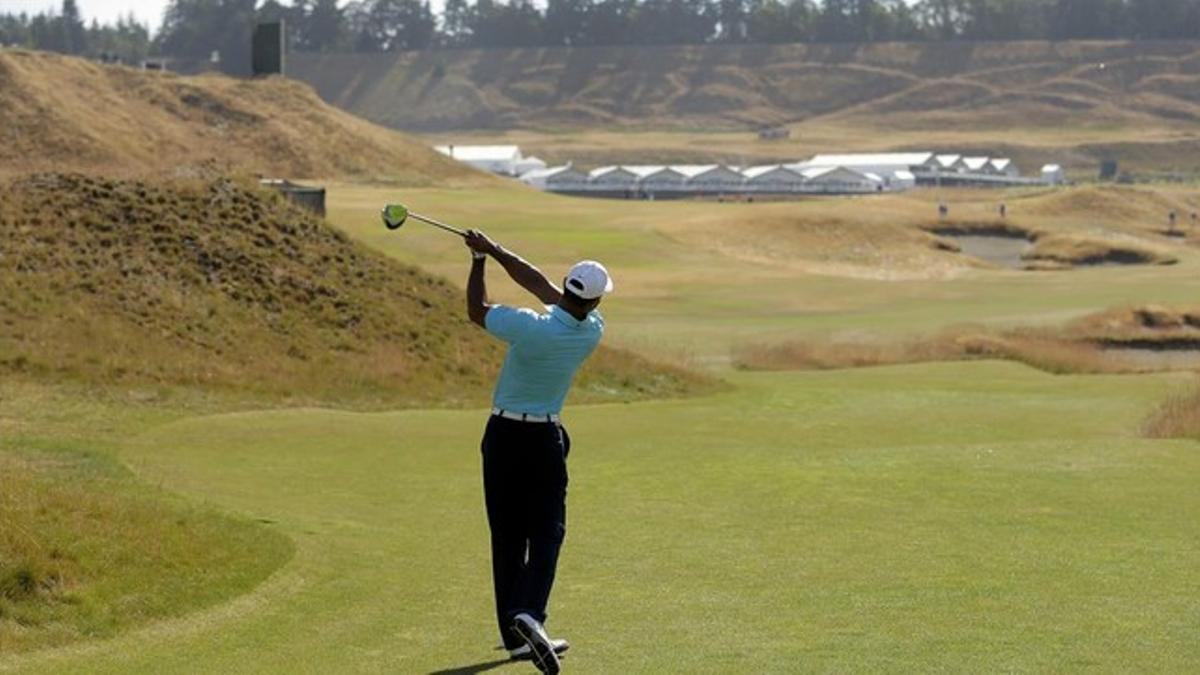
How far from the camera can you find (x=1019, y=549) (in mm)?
16953

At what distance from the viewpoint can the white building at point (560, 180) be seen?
486 feet

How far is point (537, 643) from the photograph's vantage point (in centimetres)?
1183

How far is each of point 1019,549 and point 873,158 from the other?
497 feet

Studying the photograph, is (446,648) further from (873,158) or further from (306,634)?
(873,158)

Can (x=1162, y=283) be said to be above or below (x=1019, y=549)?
below

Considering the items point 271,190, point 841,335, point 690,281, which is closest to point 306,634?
point 271,190

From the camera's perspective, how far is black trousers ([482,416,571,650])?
12.4 meters

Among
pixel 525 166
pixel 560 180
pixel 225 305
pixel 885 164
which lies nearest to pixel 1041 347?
pixel 225 305

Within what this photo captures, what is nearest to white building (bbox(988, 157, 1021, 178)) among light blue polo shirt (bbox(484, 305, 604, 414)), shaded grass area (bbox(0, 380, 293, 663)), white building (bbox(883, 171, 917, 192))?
white building (bbox(883, 171, 917, 192))

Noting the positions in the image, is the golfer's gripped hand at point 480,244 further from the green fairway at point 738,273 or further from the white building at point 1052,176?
the white building at point 1052,176

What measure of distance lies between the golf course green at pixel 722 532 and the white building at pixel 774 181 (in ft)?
340

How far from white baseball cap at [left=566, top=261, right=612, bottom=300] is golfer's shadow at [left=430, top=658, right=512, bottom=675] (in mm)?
2235

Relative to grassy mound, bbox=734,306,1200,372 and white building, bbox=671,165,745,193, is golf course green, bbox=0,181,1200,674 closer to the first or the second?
grassy mound, bbox=734,306,1200,372

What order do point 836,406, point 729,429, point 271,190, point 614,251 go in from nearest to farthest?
point 729,429 → point 836,406 → point 271,190 → point 614,251
